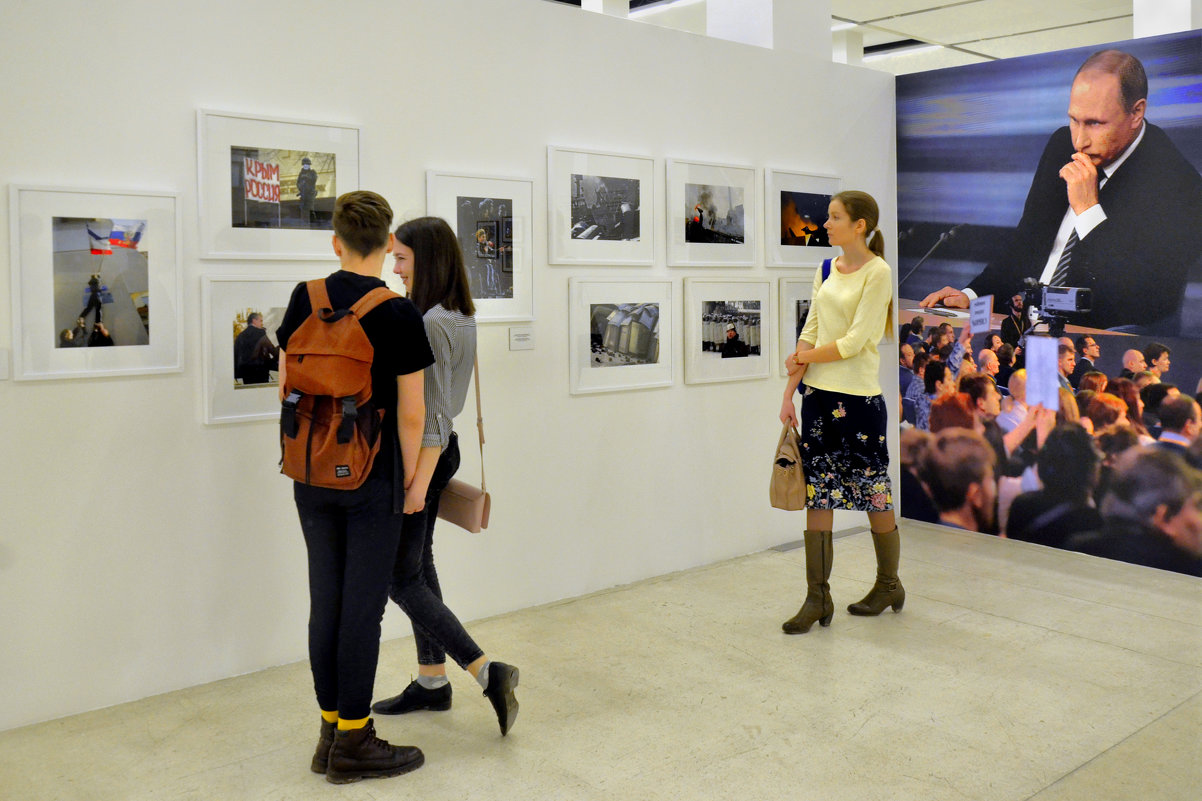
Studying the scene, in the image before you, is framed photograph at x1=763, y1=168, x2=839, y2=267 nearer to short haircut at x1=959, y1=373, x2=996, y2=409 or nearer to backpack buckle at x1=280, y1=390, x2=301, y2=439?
short haircut at x1=959, y1=373, x2=996, y2=409

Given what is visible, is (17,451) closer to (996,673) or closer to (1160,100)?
(996,673)

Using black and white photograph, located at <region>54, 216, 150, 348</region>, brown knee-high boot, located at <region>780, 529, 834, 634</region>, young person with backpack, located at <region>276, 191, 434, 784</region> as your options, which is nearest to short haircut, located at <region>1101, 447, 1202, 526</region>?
brown knee-high boot, located at <region>780, 529, 834, 634</region>

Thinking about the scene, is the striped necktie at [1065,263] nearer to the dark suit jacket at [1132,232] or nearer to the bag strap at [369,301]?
the dark suit jacket at [1132,232]

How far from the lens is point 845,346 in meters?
4.51

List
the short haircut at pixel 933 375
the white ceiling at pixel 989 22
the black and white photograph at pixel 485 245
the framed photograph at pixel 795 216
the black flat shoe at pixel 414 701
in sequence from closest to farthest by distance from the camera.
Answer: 1. the black flat shoe at pixel 414 701
2. the black and white photograph at pixel 485 245
3. the framed photograph at pixel 795 216
4. the short haircut at pixel 933 375
5. the white ceiling at pixel 989 22

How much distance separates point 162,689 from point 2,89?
2.18 m

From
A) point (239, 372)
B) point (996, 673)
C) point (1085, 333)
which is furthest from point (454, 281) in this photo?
point (1085, 333)

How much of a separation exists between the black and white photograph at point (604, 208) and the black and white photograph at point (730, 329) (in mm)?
674

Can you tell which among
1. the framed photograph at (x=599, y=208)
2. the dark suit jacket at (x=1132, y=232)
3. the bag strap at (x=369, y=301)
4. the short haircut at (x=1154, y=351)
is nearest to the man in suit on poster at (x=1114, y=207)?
the dark suit jacket at (x=1132, y=232)

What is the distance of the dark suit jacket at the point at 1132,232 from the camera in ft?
18.1

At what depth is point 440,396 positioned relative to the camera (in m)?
3.48

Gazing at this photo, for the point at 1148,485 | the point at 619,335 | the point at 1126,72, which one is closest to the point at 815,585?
the point at 619,335

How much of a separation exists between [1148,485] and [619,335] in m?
2.88

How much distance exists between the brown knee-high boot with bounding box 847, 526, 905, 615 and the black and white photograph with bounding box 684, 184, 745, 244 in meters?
1.85
